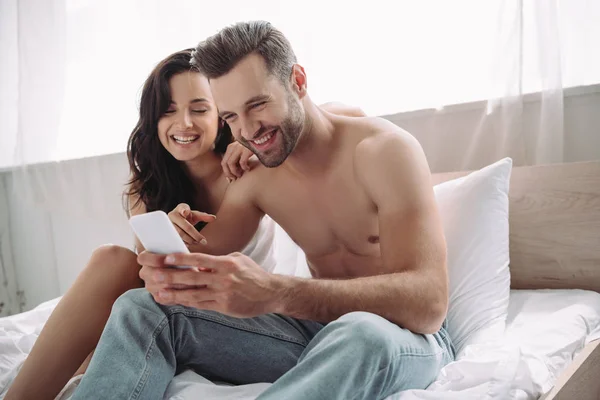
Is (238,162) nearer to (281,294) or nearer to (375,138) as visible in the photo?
(375,138)

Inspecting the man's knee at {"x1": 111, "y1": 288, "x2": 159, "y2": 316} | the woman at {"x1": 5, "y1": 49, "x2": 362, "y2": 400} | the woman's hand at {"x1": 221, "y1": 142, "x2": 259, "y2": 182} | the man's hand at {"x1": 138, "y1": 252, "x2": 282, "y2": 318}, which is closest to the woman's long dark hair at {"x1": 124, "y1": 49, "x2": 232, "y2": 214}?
the woman at {"x1": 5, "y1": 49, "x2": 362, "y2": 400}

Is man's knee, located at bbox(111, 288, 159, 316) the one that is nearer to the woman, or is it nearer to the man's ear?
the woman

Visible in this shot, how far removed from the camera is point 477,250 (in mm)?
1430

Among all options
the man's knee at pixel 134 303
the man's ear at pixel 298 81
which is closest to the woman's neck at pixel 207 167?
the man's ear at pixel 298 81

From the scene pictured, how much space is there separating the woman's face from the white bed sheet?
0.60 m

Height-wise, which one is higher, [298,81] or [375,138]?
[298,81]

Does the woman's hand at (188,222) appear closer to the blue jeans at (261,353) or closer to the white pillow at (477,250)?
the blue jeans at (261,353)

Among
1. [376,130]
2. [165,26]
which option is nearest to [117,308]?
[376,130]

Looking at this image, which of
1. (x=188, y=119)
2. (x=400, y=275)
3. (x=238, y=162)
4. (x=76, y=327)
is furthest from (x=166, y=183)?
(x=400, y=275)

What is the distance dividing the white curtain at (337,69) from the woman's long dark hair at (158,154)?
0.51m

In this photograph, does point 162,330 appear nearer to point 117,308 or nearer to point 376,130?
point 117,308

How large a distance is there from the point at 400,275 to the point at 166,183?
3.14 ft

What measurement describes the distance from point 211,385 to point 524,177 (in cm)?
96

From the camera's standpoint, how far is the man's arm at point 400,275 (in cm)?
103
